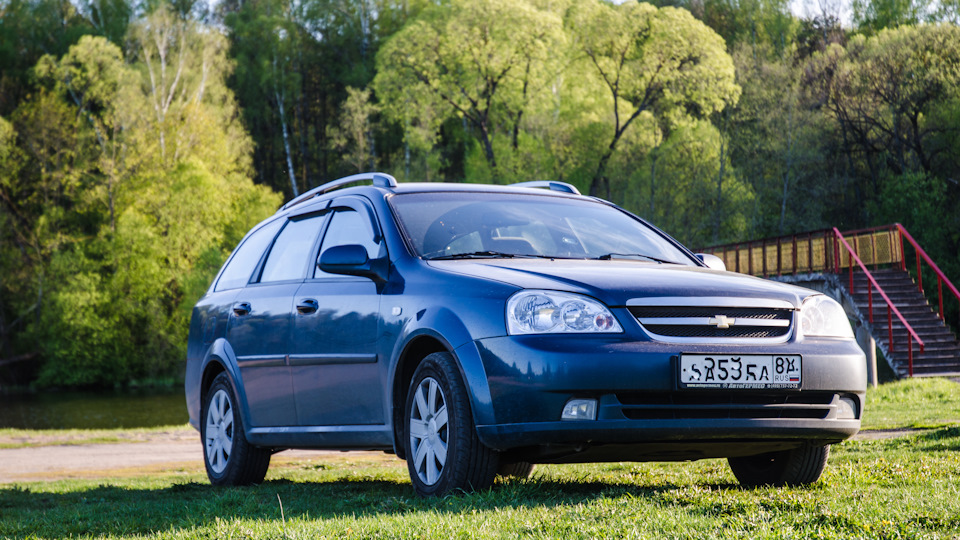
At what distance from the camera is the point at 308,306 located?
6.48 metres

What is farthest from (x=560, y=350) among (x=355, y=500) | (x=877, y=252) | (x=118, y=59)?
(x=118, y=59)

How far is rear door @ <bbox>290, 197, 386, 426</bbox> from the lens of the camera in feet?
19.5

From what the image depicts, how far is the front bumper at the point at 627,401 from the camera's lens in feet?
15.6

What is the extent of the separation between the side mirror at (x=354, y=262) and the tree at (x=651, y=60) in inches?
1693

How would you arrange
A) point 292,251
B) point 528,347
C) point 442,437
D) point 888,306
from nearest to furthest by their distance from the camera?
point 528,347 < point 442,437 < point 292,251 < point 888,306

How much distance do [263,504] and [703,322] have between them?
2.67 m

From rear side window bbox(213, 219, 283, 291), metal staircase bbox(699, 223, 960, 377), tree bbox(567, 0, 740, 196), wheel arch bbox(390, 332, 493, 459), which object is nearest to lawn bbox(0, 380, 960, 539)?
wheel arch bbox(390, 332, 493, 459)

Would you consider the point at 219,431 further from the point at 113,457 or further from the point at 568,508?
the point at 113,457

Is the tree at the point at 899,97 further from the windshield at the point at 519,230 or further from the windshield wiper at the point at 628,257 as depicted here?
the windshield wiper at the point at 628,257

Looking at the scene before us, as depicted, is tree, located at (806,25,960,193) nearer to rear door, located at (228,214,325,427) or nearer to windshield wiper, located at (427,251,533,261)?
rear door, located at (228,214,325,427)

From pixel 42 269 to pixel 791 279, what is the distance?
32235mm

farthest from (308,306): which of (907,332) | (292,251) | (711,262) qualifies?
(907,332)

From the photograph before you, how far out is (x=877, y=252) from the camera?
88.9ft

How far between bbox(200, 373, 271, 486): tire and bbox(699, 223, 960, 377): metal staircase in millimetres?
15891
